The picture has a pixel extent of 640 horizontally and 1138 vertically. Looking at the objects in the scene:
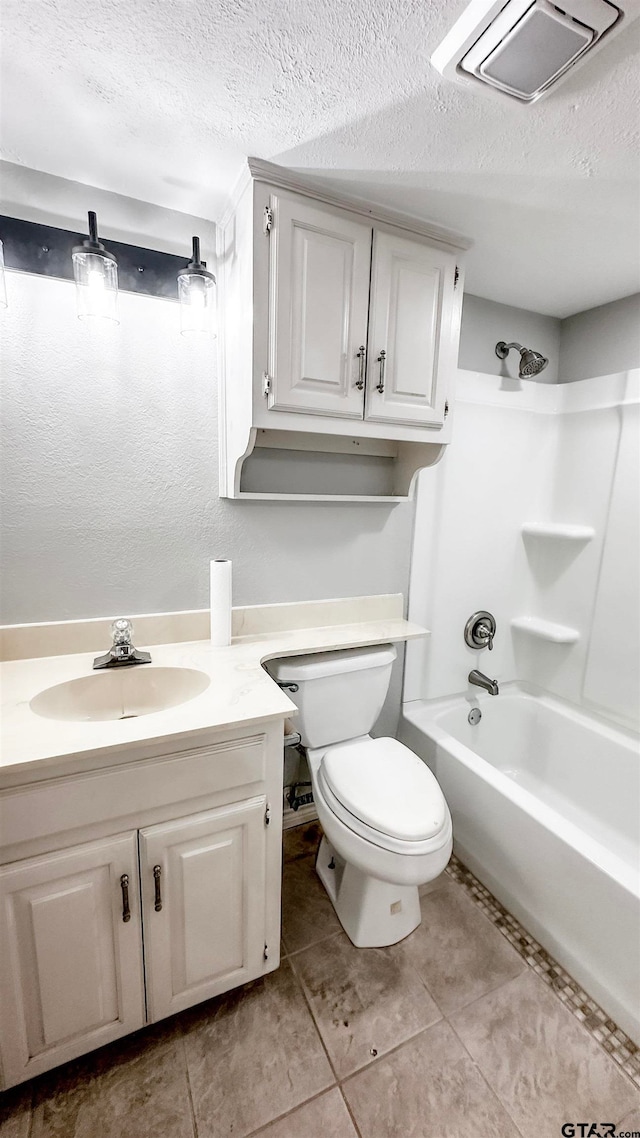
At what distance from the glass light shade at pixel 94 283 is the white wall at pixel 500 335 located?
129 cm

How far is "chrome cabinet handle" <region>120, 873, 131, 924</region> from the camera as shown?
38.7 inches

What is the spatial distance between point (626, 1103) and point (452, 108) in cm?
223

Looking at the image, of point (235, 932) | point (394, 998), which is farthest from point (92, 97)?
point (394, 998)

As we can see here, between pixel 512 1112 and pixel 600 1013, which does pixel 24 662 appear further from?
pixel 600 1013

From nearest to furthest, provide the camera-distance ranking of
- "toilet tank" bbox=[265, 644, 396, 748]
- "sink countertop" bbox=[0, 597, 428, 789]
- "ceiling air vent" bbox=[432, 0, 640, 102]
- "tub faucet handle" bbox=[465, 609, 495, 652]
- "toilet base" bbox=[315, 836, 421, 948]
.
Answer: "ceiling air vent" bbox=[432, 0, 640, 102]
"sink countertop" bbox=[0, 597, 428, 789]
"toilet base" bbox=[315, 836, 421, 948]
"toilet tank" bbox=[265, 644, 396, 748]
"tub faucet handle" bbox=[465, 609, 495, 652]

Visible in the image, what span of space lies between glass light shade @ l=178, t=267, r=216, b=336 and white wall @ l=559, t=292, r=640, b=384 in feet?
5.22

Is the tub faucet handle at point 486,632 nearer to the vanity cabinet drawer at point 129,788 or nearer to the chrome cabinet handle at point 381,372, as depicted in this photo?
the chrome cabinet handle at point 381,372

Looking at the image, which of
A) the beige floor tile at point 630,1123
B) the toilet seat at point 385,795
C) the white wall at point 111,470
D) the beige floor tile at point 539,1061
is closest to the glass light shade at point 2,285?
the white wall at point 111,470

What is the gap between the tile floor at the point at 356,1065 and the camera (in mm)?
990

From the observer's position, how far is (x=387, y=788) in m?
1.32

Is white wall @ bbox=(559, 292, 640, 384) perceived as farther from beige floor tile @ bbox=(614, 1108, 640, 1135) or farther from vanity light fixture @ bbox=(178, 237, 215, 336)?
beige floor tile @ bbox=(614, 1108, 640, 1135)

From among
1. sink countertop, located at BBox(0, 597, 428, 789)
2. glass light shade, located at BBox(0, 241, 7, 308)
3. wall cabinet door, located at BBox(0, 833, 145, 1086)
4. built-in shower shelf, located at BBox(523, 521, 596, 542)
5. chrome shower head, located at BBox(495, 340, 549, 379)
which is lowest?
wall cabinet door, located at BBox(0, 833, 145, 1086)

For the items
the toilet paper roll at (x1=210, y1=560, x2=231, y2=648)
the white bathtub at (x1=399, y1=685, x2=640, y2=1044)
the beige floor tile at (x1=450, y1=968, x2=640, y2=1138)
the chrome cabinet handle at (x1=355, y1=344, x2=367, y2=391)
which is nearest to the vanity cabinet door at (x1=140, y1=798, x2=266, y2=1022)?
the toilet paper roll at (x1=210, y1=560, x2=231, y2=648)

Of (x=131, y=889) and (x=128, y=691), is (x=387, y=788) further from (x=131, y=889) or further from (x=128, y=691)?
(x=128, y=691)
